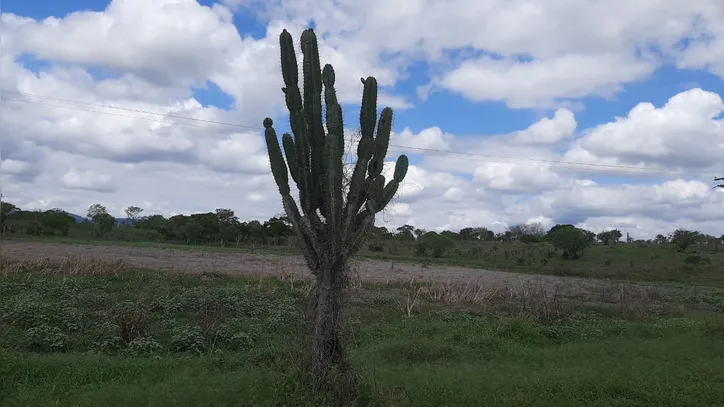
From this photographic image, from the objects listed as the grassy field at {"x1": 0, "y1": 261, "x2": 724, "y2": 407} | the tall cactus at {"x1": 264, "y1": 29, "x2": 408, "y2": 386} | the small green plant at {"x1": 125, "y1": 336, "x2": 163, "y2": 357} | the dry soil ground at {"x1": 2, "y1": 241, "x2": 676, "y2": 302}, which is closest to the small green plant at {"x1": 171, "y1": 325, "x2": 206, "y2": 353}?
the grassy field at {"x1": 0, "y1": 261, "x2": 724, "y2": 407}

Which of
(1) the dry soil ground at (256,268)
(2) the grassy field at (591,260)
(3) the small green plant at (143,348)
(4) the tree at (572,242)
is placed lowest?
(3) the small green plant at (143,348)

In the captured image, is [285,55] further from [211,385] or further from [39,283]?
[39,283]

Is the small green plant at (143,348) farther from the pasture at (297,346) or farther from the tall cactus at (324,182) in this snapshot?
the tall cactus at (324,182)

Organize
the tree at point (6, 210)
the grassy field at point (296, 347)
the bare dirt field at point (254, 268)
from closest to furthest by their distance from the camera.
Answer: the grassy field at point (296, 347) < the bare dirt field at point (254, 268) < the tree at point (6, 210)

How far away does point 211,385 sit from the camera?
28.5 ft

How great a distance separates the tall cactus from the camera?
7.76 meters

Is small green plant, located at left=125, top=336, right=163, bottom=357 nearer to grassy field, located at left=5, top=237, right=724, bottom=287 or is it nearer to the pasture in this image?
the pasture

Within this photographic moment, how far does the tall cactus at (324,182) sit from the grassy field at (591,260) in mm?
Answer: 29110

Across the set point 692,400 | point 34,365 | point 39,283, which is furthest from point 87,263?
point 692,400

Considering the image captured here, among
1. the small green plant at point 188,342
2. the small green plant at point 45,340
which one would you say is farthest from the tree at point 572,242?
the small green plant at point 45,340

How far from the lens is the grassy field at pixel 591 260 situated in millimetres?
40453

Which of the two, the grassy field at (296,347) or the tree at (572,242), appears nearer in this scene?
the grassy field at (296,347)

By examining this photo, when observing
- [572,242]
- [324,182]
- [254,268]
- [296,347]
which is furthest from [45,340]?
[572,242]

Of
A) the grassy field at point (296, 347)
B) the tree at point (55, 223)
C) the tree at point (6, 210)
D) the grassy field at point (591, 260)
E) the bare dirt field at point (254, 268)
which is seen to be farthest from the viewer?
the tree at point (55, 223)
